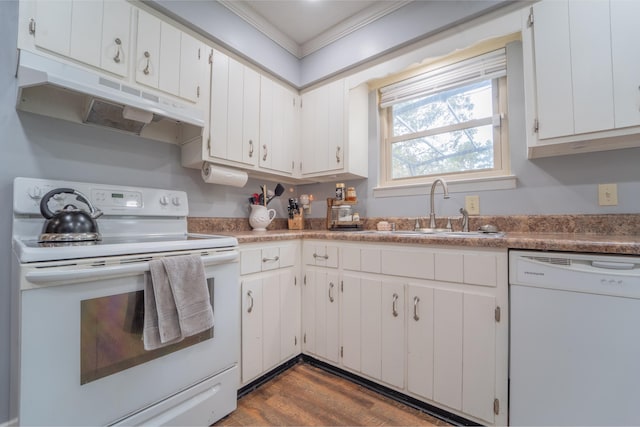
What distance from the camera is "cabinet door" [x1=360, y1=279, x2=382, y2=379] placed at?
1.55 m

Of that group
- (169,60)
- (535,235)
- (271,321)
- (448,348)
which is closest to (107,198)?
(169,60)

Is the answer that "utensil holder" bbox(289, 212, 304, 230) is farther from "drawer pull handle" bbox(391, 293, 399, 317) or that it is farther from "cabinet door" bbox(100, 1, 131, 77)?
"cabinet door" bbox(100, 1, 131, 77)

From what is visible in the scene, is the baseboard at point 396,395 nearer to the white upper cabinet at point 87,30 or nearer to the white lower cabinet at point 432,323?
the white lower cabinet at point 432,323

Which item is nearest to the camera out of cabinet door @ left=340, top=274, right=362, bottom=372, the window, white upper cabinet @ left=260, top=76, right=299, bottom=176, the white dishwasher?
the white dishwasher

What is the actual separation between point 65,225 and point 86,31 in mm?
947

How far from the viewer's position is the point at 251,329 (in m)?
1.58

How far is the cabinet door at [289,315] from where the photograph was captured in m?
1.77

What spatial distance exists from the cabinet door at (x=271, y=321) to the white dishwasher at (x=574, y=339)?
1234 millimetres

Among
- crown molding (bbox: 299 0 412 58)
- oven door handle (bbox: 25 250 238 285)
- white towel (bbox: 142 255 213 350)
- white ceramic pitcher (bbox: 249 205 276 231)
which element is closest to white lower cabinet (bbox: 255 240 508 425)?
white towel (bbox: 142 255 213 350)

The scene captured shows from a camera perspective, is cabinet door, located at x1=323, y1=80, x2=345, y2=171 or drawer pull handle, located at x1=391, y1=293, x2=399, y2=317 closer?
drawer pull handle, located at x1=391, y1=293, x2=399, y2=317

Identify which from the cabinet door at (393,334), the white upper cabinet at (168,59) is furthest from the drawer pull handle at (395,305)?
the white upper cabinet at (168,59)

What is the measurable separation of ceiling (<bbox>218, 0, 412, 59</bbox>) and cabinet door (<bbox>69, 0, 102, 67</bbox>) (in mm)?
825

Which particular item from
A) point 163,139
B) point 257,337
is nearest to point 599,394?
point 257,337

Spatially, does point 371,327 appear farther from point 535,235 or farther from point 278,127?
point 278,127
